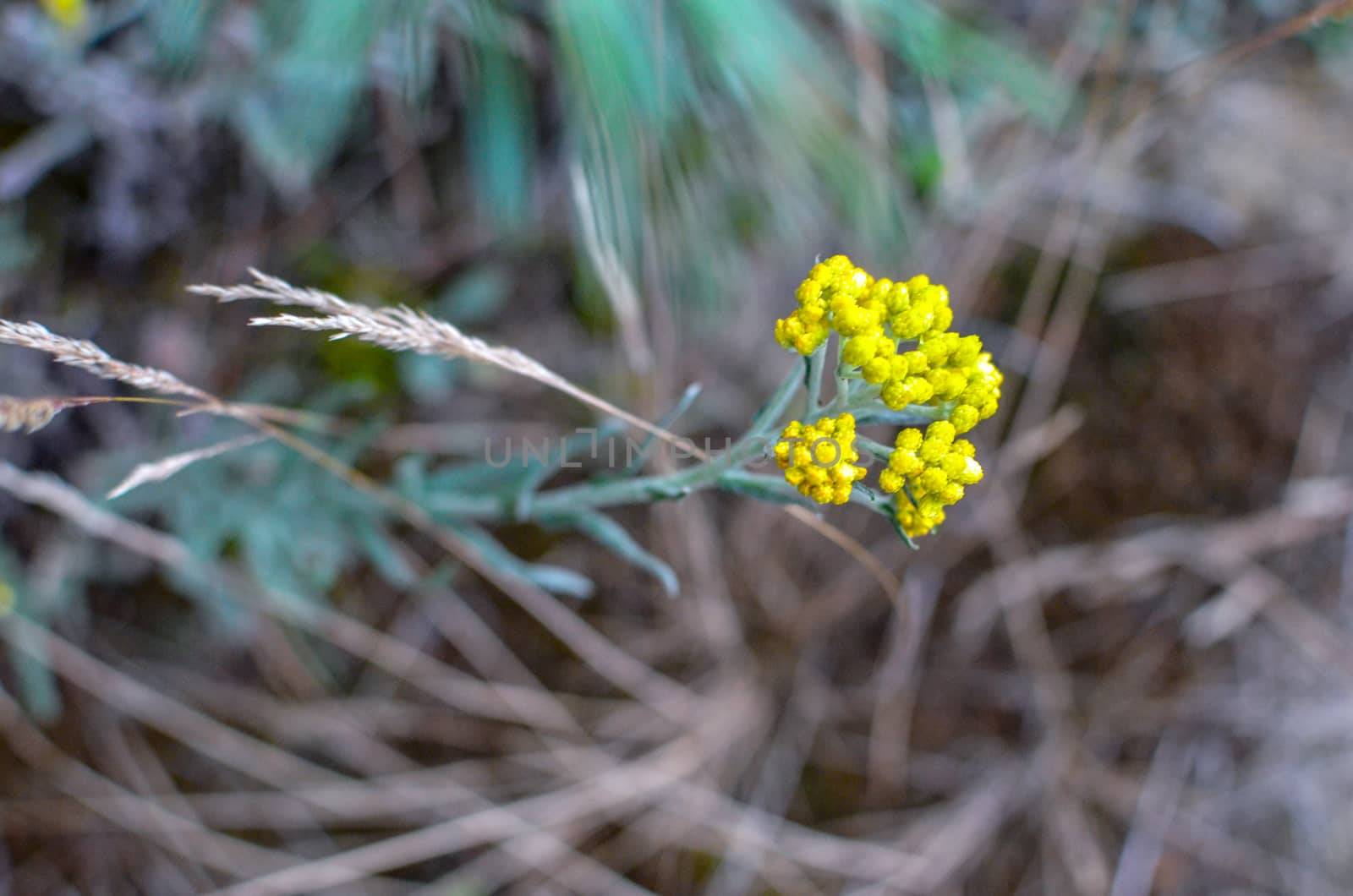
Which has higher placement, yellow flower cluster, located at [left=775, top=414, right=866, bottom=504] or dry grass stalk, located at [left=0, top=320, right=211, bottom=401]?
dry grass stalk, located at [left=0, top=320, right=211, bottom=401]

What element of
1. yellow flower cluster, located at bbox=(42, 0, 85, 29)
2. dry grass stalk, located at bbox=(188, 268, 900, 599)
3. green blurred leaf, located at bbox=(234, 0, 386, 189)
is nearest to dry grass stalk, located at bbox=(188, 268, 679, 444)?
dry grass stalk, located at bbox=(188, 268, 900, 599)

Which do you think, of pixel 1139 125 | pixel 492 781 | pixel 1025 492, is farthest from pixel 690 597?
pixel 1139 125

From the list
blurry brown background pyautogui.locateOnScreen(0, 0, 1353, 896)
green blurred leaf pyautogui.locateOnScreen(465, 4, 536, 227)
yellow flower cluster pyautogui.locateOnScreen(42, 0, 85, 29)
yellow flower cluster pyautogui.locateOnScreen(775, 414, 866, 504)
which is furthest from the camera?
blurry brown background pyautogui.locateOnScreen(0, 0, 1353, 896)

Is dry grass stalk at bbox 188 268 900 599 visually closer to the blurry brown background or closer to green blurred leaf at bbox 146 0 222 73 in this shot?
green blurred leaf at bbox 146 0 222 73

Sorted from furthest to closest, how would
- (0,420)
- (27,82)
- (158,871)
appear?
(158,871) < (27,82) < (0,420)

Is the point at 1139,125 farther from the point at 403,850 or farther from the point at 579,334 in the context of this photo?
the point at 403,850

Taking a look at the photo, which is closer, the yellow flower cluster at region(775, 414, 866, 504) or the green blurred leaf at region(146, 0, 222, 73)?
the yellow flower cluster at region(775, 414, 866, 504)

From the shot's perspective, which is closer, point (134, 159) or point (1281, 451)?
point (134, 159)
